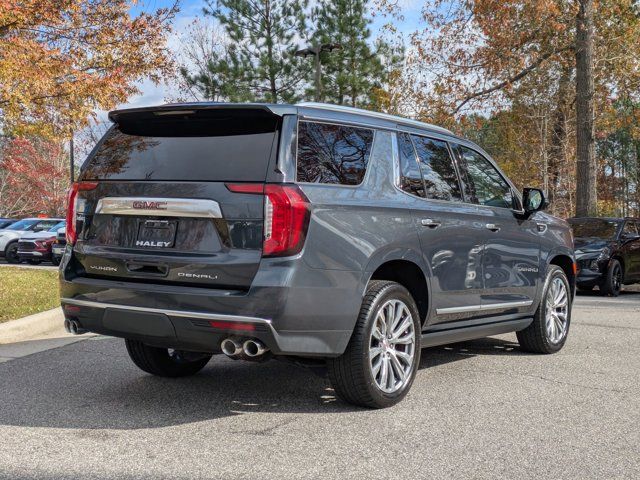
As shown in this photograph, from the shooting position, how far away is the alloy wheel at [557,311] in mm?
6977

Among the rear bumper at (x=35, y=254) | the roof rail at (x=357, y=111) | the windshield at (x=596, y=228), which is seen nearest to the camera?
the roof rail at (x=357, y=111)

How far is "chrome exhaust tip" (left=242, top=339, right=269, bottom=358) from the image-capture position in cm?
423

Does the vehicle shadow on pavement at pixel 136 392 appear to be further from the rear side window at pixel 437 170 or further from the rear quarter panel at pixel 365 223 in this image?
the rear side window at pixel 437 170

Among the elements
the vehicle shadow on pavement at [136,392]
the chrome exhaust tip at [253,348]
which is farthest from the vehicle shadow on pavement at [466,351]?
the chrome exhaust tip at [253,348]

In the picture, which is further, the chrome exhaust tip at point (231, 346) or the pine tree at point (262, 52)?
the pine tree at point (262, 52)

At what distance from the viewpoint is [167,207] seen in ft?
14.6

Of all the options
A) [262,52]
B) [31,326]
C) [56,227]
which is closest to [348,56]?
[262,52]

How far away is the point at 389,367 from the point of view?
4.88 metres

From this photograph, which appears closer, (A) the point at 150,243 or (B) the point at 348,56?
(A) the point at 150,243

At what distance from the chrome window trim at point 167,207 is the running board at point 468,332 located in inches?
76.6

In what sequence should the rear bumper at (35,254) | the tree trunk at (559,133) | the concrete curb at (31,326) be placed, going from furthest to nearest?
1. the tree trunk at (559,133)
2. the rear bumper at (35,254)
3. the concrete curb at (31,326)

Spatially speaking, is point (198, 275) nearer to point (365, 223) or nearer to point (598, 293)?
point (365, 223)

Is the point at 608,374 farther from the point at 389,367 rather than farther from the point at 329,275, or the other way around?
the point at 329,275

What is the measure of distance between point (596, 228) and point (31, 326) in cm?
1170
